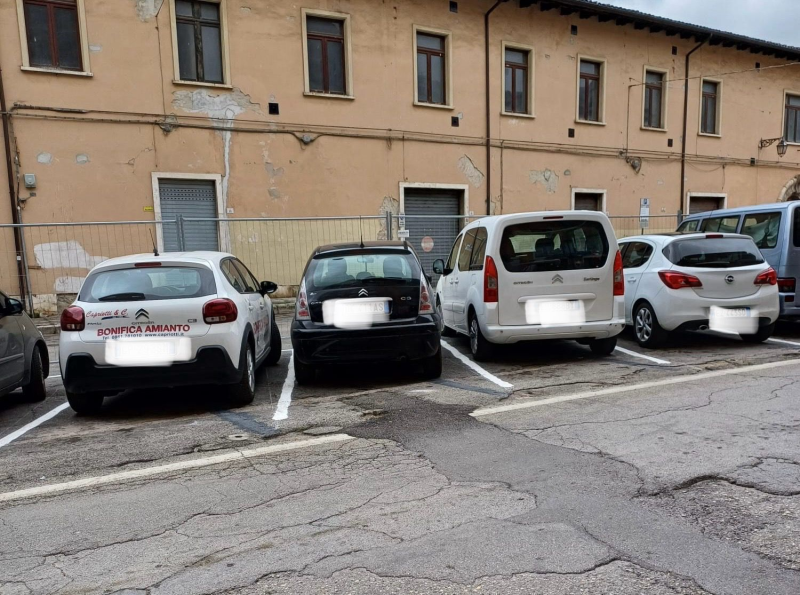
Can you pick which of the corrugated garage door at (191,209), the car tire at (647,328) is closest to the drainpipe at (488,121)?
the corrugated garage door at (191,209)

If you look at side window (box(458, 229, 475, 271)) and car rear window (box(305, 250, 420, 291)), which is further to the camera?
side window (box(458, 229, 475, 271))

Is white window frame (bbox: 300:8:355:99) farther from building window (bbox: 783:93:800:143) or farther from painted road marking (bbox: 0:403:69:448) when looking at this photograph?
building window (bbox: 783:93:800:143)

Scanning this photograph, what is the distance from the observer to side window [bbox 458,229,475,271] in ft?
25.6

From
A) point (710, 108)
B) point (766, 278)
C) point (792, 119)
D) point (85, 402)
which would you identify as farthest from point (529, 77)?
point (85, 402)

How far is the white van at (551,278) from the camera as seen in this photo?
6.88m

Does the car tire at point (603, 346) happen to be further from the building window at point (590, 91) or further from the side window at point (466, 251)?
the building window at point (590, 91)

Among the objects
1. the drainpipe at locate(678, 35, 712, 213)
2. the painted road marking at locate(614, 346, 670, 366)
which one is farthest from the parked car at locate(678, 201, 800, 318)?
the drainpipe at locate(678, 35, 712, 213)

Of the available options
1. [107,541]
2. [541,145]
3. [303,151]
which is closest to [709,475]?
[107,541]

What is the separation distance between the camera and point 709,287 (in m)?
7.49

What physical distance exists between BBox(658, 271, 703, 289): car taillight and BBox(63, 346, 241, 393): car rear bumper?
18.1 ft

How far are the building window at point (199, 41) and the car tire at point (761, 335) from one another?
1188cm

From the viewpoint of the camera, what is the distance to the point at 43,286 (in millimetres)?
12039

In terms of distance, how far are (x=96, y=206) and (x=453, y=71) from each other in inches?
378

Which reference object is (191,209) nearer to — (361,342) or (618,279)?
(361,342)
